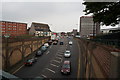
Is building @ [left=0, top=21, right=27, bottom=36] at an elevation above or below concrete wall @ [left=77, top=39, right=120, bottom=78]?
above

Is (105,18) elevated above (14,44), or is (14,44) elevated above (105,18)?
(105,18)

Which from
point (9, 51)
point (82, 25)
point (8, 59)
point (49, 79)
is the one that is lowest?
point (49, 79)

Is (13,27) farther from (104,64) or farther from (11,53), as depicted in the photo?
(104,64)

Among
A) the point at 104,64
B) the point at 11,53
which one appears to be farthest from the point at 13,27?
the point at 104,64

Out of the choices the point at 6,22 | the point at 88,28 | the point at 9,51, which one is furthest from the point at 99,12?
the point at 6,22

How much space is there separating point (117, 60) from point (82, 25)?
9839cm

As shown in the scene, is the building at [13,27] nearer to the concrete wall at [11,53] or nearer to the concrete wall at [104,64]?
the concrete wall at [11,53]

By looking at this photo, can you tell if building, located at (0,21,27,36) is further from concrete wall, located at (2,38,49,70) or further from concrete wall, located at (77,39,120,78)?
concrete wall, located at (77,39,120,78)

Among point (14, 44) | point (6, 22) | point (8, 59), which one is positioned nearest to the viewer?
point (8, 59)

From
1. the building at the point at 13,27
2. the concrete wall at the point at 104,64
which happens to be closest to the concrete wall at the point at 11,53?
the concrete wall at the point at 104,64

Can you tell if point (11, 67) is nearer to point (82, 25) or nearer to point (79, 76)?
point (79, 76)

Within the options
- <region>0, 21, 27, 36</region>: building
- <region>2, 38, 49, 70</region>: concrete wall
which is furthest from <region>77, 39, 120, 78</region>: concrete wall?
<region>0, 21, 27, 36</region>: building

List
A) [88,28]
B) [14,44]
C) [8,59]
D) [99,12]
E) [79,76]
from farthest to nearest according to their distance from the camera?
[88,28]
[14,44]
[8,59]
[79,76]
[99,12]

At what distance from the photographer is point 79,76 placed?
16.4 metres
